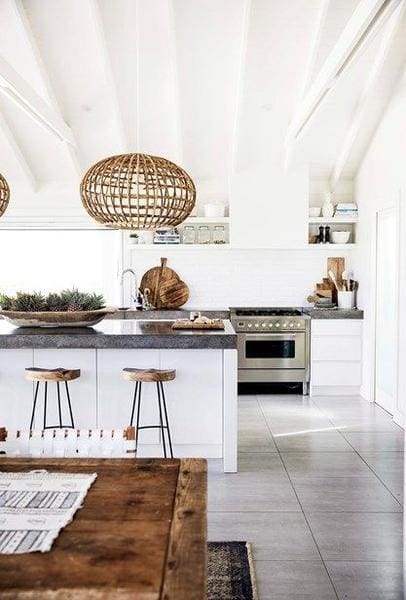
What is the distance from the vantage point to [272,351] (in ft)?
25.1

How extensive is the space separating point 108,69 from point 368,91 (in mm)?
2624

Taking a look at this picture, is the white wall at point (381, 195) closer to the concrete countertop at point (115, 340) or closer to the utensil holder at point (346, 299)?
the utensil holder at point (346, 299)

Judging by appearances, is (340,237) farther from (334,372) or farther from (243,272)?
(334,372)

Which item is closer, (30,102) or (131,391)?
(131,391)

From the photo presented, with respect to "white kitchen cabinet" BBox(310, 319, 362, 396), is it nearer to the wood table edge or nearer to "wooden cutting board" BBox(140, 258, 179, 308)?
"wooden cutting board" BBox(140, 258, 179, 308)

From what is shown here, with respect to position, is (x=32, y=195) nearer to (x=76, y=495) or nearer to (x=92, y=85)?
(x=92, y=85)

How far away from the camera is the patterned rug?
2.94 meters

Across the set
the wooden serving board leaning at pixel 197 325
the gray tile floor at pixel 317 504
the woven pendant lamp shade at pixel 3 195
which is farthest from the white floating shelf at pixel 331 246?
the woven pendant lamp shade at pixel 3 195

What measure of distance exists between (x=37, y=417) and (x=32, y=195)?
13.6 feet

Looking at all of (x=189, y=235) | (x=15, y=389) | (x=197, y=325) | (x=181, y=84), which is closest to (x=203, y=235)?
(x=189, y=235)

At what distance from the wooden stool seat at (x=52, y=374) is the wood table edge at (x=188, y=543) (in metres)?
2.32

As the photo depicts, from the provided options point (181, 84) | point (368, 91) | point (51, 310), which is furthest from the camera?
point (181, 84)

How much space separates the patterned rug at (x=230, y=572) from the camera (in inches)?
116

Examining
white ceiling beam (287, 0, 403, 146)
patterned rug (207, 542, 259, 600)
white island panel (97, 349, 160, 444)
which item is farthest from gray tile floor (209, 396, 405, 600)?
white ceiling beam (287, 0, 403, 146)
